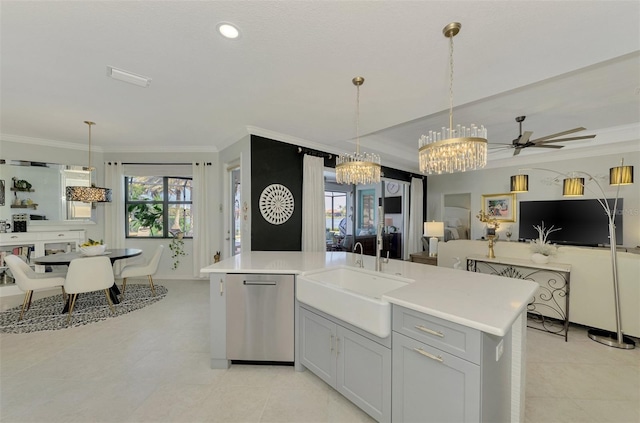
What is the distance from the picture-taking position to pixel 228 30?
5.89 feet

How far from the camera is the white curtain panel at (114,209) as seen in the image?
5086mm

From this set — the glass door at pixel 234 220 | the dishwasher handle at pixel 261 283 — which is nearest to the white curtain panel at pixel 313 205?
the glass door at pixel 234 220

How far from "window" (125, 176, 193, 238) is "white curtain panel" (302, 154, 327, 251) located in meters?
2.75

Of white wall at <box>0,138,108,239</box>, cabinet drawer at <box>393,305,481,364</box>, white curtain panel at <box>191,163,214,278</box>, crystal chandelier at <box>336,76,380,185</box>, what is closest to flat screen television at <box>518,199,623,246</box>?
crystal chandelier at <box>336,76,380,185</box>

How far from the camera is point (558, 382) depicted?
7.07ft

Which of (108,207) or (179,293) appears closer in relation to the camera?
(179,293)

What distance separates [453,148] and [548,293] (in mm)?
2767

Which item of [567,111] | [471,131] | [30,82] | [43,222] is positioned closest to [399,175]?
[567,111]

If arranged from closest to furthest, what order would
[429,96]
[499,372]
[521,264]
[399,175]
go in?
[499,372], [429,96], [521,264], [399,175]

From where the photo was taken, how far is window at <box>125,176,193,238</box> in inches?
217

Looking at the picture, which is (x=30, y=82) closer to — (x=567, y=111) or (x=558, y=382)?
(x=558, y=382)

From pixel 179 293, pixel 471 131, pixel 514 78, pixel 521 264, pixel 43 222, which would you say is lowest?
pixel 179 293

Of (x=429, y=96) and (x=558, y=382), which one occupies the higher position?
(x=429, y=96)

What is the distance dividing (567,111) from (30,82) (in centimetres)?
627
